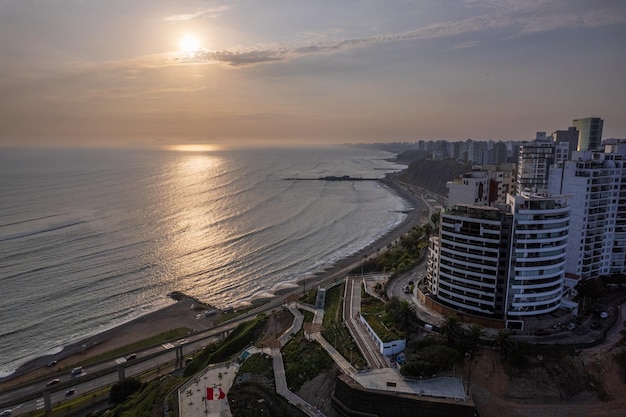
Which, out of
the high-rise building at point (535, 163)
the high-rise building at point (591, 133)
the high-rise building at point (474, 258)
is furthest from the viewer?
the high-rise building at point (591, 133)

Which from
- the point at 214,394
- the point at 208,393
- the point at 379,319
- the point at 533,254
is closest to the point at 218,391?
the point at 214,394

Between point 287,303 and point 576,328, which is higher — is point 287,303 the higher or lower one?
the lower one

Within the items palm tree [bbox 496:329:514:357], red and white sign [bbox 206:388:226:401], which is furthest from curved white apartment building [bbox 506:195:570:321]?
red and white sign [bbox 206:388:226:401]

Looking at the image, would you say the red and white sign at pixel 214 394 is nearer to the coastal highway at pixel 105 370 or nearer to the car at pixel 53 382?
the coastal highway at pixel 105 370

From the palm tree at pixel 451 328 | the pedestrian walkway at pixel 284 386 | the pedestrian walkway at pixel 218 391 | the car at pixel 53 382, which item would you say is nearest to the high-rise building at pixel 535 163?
the palm tree at pixel 451 328

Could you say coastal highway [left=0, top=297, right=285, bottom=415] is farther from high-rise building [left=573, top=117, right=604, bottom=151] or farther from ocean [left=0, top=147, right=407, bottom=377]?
Answer: high-rise building [left=573, top=117, right=604, bottom=151]

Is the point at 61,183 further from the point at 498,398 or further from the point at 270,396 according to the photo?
the point at 498,398

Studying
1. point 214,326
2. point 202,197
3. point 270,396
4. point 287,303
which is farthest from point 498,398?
point 202,197

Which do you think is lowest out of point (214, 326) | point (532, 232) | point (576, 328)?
point (214, 326)
